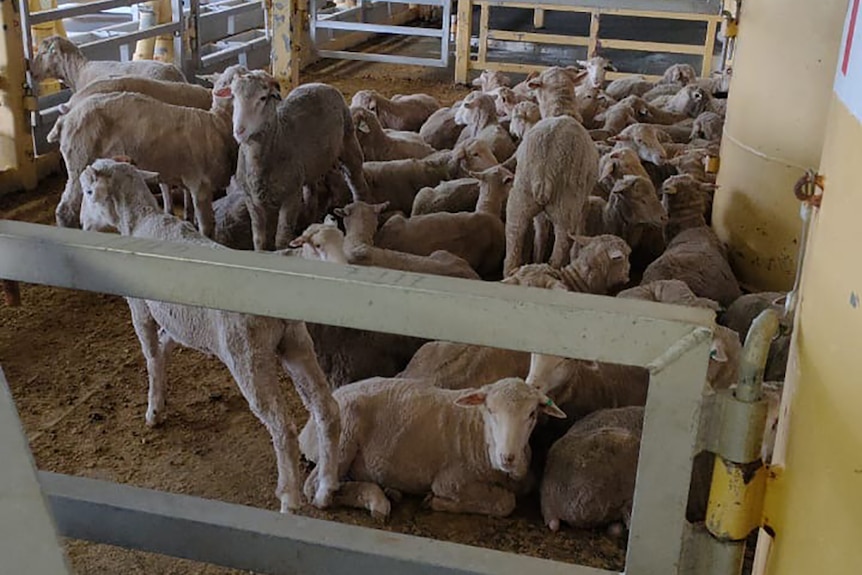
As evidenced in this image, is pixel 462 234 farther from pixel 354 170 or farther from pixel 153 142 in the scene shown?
pixel 153 142

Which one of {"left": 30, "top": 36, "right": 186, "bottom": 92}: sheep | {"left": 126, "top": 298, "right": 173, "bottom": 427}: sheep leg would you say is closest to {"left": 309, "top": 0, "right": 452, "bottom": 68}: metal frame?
{"left": 30, "top": 36, "right": 186, "bottom": 92}: sheep

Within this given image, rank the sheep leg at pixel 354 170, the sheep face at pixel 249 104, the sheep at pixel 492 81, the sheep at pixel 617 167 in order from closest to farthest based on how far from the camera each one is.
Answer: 1. the sheep face at pixel 249 104
2. the sheep at pixel 617 167
3. the sheep leg at pixel 354 170
4. the sheep at pixel 492 81

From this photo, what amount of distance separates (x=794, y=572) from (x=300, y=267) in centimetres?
A: 82

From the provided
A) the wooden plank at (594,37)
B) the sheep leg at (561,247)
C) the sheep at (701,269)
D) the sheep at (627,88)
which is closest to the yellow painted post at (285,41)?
the sheep leg at (561,247)

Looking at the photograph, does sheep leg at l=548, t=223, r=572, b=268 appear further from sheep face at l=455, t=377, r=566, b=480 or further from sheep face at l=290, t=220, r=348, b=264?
sheep face at l=455, t=377, r=566, b=480

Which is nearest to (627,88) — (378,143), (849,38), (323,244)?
(378,143)

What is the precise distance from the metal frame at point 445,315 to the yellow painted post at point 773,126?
3.47 m

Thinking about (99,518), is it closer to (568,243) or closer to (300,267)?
(300,267)

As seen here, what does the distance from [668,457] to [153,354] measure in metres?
2.78

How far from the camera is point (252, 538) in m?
1.62

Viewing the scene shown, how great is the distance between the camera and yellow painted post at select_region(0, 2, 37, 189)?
20.5 ft

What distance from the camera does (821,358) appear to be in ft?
4.10

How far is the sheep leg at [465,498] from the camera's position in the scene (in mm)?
3244

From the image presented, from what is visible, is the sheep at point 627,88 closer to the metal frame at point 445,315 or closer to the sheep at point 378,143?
the sheep at point 378,143
